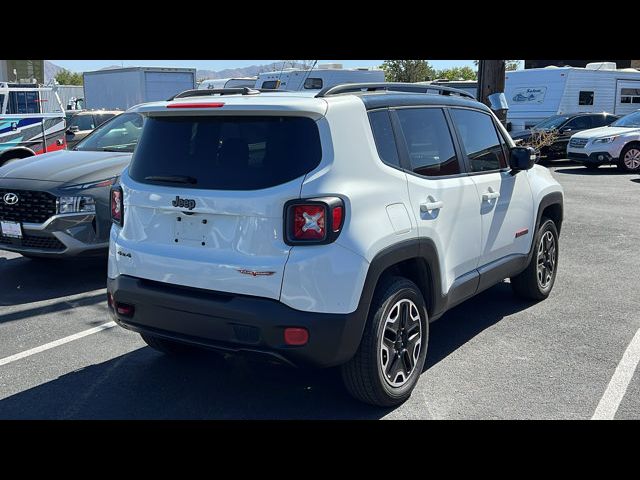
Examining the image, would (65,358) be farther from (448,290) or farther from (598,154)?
(598,154)

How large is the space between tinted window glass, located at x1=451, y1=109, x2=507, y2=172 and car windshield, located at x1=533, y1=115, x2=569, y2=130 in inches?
582

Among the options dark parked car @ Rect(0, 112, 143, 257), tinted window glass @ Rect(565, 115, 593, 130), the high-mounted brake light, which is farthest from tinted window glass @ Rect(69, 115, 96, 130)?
the high-mounted brake light

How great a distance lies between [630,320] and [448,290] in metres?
2.13

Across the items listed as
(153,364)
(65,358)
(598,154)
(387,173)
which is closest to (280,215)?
(387,173)

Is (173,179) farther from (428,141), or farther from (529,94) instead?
(529,94)

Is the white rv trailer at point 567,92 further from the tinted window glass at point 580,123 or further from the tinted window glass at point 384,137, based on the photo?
the tinted window glass at point 384,137

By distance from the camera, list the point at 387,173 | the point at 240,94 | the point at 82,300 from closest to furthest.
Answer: the point at 387,173 < the point at 240,94 < the point at 82,300

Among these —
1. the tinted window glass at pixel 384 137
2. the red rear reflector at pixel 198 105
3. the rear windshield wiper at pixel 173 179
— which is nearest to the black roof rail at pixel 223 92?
the red rear reflector at pixel 198 105

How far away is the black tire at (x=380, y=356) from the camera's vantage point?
3.81 m

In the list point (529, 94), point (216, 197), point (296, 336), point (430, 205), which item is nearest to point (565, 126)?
point (529, 94)

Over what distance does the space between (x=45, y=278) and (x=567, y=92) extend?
19029 mm

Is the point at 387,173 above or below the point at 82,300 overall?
above

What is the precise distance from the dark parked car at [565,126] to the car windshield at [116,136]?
13311 millimetres
